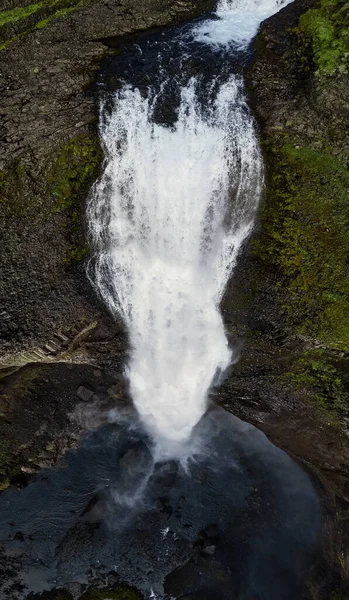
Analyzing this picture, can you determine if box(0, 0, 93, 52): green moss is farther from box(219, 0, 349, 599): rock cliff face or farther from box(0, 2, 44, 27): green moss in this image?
box(219, 0, 349, 599): rock cliff face

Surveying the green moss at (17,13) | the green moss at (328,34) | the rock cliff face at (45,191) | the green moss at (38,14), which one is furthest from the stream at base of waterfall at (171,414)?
the green moss at (17,13)

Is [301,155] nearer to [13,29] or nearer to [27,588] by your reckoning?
[13,29]

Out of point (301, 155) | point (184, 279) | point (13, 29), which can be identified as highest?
point (13, 29)

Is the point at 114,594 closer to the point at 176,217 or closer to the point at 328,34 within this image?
the point at 176,217

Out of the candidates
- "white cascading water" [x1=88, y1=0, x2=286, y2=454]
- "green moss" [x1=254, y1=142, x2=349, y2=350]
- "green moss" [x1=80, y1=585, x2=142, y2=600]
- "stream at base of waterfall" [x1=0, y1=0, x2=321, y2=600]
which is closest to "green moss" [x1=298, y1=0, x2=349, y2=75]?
"stream at base of waterfall" [x1=0, y1=0, x2=321, y2=600]

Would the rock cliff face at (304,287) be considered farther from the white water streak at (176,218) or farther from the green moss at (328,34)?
the white water streak at (176,218)

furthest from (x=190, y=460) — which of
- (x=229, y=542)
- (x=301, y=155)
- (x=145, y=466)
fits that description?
(x=301, y=155)

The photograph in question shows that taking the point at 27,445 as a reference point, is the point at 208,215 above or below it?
above
